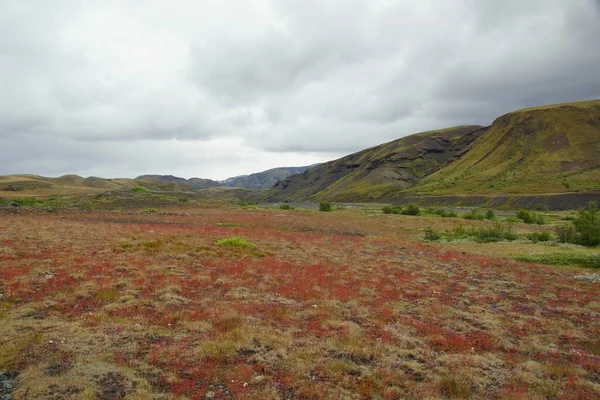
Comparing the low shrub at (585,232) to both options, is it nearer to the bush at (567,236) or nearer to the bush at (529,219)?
the bush at (567,236)

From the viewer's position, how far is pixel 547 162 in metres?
165

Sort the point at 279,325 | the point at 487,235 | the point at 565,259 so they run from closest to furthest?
the point at 279,325, the point at 565,259, the point at 487,235

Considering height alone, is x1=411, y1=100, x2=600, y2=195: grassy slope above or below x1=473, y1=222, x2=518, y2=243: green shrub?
above

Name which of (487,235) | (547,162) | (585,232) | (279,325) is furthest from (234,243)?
(547,162)

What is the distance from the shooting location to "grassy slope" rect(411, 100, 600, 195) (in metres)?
140

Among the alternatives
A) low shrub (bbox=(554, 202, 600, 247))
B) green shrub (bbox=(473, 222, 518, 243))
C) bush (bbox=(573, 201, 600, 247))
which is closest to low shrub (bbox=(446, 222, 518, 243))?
green shrub (bbox=(473, 222, 518, 243))

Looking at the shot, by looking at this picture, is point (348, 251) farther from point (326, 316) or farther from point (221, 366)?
point (221, 366)

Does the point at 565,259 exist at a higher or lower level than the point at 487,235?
lower

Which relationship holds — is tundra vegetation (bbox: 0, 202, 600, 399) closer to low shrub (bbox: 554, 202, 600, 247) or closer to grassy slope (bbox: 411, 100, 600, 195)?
low shrub (bbox: 554, 202, 600, 247)

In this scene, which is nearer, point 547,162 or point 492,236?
point 492,236

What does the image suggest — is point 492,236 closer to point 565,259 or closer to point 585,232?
point 585,232

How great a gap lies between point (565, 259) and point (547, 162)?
6563 inches

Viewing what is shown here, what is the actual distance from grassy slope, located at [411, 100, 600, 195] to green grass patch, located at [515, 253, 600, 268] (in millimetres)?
112071

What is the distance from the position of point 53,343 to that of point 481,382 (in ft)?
35.6
